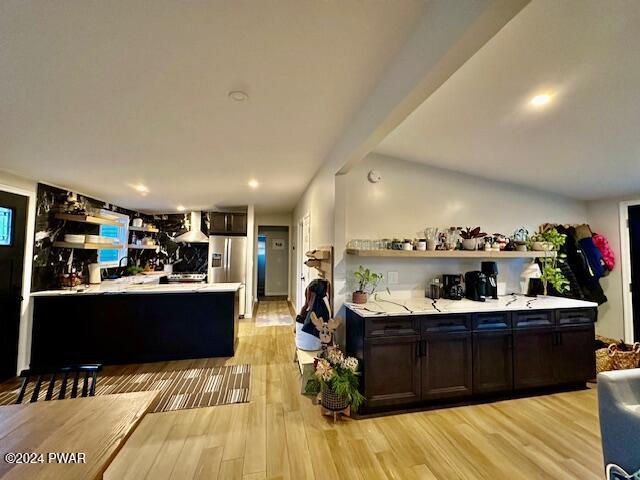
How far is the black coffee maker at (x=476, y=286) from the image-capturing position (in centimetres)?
288

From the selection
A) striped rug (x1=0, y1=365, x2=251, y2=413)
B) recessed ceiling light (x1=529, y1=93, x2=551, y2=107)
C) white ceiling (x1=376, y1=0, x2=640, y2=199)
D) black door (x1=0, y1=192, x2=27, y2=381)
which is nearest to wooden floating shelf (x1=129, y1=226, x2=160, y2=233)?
black door (x1=0, y1=192, x2=27, y2=381)

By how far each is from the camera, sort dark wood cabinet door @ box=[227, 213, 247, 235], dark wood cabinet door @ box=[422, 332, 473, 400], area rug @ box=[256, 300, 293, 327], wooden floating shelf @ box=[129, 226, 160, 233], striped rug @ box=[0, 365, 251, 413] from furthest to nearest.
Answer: dark wood cabinet door @ box=[227, 213, 247, 235] < wooden floating shelf @ box=[129, 226, 160, 233] < area rug @ box=[256, 300, 293, 327] < striped rug @ box=[0, 365, 251, 413] < dark wood cabinet door @ box=[422, 332, 473, 400]

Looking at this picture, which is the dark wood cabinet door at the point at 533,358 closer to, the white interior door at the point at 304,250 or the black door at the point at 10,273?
the white interior door at the point at 304,250

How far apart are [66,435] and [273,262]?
7.23m

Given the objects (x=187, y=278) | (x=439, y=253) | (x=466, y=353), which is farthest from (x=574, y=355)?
(x=187, y=278)

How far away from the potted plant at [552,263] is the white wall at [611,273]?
0.80m

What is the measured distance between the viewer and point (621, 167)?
105 inches

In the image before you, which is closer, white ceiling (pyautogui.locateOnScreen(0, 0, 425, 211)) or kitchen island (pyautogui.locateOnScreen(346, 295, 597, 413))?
white ceiling (pyautogui.locateOnScreen(0, 0, 425, 211))

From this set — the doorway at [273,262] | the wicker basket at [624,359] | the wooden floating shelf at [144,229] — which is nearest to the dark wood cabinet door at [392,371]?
the wicker basket at [624,359]

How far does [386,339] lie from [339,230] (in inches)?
43.9

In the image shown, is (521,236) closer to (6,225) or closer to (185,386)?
(185,386)

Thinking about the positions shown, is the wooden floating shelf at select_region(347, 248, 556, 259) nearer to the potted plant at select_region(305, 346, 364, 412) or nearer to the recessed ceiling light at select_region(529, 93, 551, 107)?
the potted plant at select_region(305, 346, 364, 412)

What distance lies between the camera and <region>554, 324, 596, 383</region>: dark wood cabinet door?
2678 millimetres

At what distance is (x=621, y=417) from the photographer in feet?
4.03
